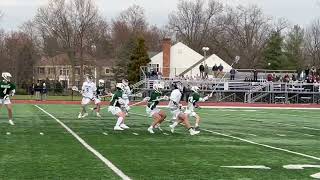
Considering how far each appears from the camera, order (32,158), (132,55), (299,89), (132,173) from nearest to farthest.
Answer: (132,173) → (32,158) → (299,89) → (132,55)

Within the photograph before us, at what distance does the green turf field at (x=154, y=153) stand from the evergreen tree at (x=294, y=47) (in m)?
62.9

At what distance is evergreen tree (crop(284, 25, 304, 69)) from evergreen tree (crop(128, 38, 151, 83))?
21.7m

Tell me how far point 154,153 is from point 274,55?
6817cm

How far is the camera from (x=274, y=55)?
3108 inches

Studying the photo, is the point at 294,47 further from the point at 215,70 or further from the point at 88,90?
the point at 88,90

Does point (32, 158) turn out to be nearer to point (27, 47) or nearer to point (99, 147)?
point (99, 147)

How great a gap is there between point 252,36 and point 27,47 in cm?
3231

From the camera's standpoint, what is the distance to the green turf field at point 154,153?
32.6 ft

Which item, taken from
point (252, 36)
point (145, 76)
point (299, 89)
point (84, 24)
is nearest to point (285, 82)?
point (299, 89)

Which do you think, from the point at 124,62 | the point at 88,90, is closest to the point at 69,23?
the point at 124,62

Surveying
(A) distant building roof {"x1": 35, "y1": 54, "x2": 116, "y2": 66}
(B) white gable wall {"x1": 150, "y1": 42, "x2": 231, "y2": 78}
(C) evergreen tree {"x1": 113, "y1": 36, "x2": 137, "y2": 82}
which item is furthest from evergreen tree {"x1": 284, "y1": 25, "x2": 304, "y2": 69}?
(A) distant building roof {"x1": 35, "y1": 54, "x2": 116, "y2": 66}

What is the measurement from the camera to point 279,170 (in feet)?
34.4

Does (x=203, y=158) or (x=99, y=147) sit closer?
(x=203, y=158)

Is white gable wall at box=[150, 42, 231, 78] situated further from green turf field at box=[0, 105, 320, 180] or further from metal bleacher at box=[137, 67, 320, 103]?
green turf field at box=[0, 105, 320, 180]
